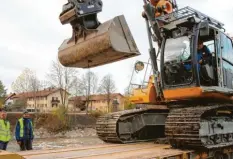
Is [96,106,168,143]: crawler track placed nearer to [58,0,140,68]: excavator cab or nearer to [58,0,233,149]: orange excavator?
[58,0,233,149]: orange excavator

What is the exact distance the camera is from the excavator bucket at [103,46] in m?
5.32

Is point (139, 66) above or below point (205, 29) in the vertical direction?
below

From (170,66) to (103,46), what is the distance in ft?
8.31

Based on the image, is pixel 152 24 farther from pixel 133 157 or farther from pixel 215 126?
pixel 133 157

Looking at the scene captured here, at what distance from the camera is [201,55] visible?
729 cm

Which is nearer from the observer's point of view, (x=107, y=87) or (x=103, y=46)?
(x=103, y=46)

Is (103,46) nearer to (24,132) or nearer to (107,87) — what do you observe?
(24,132)

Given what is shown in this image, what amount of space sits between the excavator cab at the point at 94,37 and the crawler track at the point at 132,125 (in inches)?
88.5

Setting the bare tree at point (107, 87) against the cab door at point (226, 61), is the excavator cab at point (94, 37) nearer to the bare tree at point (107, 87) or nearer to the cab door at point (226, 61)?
the cab door at point (226, 61)

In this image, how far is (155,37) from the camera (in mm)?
8281

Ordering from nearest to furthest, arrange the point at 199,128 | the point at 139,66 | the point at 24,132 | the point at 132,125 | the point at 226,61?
the point at 199,128 → the point at 226,61 → the point at 139,66 → the point at 132,125 → the point at 24,132

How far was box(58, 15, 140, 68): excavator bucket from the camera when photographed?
5324 millimetres

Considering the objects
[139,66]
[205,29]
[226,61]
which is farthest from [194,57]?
[139,66]

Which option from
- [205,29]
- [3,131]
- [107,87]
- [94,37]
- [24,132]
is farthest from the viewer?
[107,87]
